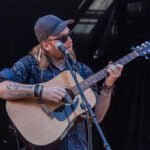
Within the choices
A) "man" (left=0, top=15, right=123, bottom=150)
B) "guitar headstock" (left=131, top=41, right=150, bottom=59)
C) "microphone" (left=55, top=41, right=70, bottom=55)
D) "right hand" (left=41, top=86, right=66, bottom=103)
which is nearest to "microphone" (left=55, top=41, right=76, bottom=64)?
"microphone" (left=55, top=41, right=70, bottom=55)

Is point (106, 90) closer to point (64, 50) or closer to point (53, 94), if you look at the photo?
point (53, 94)

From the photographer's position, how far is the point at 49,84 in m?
3.29

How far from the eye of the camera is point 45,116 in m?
3.25

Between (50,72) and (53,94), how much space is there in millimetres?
182

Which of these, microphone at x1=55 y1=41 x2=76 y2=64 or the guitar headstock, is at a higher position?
microphone at x1=55 y1=41 x2=76 y2=64

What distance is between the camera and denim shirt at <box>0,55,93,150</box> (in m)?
3.16

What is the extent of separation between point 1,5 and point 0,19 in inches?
5.0

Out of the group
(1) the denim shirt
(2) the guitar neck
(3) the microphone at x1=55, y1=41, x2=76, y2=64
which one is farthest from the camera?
(2) the guitar neck

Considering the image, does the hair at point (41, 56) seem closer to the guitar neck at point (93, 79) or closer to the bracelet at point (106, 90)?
the guitar neck at point (93, 79)

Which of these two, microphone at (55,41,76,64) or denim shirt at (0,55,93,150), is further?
denim shirt at (0,55,93,150)

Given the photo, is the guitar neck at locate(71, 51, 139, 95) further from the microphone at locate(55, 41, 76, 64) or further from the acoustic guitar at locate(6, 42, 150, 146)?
the microphone at locate(55, 41, 76, 64)

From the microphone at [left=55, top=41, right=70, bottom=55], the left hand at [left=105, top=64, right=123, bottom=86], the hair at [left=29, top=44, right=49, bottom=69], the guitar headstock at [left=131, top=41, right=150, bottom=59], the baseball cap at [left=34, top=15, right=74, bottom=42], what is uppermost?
the microphone at [left=55, top=41, right=70, bottom=55]

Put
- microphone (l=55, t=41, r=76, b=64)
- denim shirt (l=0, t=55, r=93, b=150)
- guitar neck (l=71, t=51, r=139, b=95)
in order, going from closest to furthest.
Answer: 1. microphone (l=55, t=41, r=76, b=64)
2. denim shirt (l=0, t=55, r=93, b=150)
3. guitar neck (l=71, t=51, r=139, b=95)

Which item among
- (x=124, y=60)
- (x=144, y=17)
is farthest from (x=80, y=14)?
(x=124, y=60)
